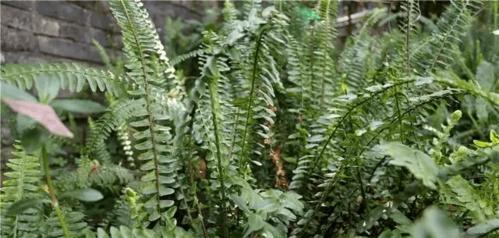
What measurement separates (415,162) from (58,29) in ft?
6.68

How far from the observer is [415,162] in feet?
2.13

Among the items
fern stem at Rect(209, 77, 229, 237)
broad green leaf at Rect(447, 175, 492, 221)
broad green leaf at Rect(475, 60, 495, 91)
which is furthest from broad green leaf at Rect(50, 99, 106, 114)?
broad green leaf at Rect(475, 60, 495, 91)

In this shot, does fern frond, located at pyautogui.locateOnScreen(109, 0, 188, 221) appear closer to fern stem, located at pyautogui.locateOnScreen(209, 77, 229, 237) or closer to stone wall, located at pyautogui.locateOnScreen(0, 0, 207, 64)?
fern stem, located at pyautogui.locateOnScreen(209, 77, 229, 237)

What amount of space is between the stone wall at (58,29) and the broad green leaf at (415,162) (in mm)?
1812

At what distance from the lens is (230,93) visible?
1214 millimetres

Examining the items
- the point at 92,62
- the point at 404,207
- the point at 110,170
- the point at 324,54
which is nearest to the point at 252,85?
the point at 404,207

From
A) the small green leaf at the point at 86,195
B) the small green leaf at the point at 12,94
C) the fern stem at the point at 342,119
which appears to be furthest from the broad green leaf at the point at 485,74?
the small green leaf at the point at 12,94

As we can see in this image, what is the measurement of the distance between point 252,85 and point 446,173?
1.24ft

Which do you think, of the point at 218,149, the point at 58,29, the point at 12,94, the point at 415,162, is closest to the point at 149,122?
the point at 218,149

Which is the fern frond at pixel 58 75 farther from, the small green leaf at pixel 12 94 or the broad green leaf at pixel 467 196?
the broad green leaf at pixel 467 196

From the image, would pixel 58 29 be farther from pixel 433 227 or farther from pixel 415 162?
pixel 433 227

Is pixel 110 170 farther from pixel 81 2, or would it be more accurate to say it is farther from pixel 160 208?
pixel 81 2

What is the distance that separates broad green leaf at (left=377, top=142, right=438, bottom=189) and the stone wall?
1.81 metres

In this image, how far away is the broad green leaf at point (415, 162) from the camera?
63 centimetres
